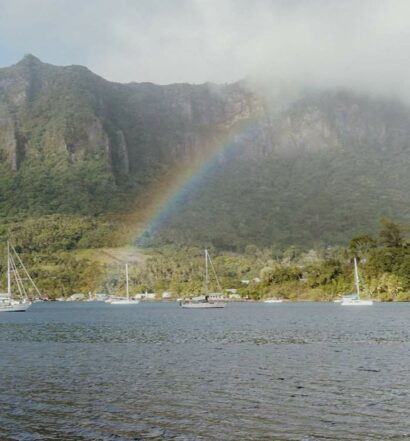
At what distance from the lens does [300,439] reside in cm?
2356

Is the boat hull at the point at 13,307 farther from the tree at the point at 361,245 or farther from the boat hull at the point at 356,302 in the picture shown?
the tree at the point at 361,245

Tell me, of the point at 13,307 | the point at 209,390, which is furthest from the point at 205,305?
the point at 209,390

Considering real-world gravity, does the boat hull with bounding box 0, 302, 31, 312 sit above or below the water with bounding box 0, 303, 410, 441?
below

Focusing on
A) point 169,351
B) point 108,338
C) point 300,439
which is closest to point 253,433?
point 300,439

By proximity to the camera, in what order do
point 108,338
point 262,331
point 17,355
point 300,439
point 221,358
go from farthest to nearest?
point 262,331, point 108,338, point 17,355, point 221,358, point 300,439

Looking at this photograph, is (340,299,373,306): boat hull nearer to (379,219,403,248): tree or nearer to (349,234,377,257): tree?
(349,234,377,257): tree

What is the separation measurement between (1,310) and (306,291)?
9477 cm

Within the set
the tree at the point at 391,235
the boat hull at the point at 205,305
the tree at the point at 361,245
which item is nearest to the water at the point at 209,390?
the boat hull at the point at 205,305

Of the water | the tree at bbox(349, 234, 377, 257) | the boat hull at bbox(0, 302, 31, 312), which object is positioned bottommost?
the boat hull at bbox(0, 302, 31, 312)

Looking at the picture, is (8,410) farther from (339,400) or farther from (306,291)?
(306,291)

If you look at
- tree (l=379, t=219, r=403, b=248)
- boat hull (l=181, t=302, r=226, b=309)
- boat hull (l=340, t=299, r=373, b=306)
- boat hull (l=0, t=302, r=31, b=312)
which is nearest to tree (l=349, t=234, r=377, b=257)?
tree (l=379, t=219, r=403, b=248)

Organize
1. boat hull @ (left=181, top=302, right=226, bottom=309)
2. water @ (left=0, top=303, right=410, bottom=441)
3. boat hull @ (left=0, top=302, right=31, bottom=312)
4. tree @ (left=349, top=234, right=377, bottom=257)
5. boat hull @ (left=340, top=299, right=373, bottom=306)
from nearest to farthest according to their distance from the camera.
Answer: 1. water @ (left=0, top=303, right=410, bottom=441)
2. boat hull @ (left=340, top=299, right=373, bottom=306)
3. boat hull @ (left=0, top=302, right=31, bottom=312)
4. boat hull @ (left=181, top=302, right=226, bottom=309)
5. tree @ (left=349, top=234, right=377, bottom=257)

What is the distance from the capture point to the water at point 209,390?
25.6 m

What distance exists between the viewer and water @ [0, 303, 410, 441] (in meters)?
25.6
